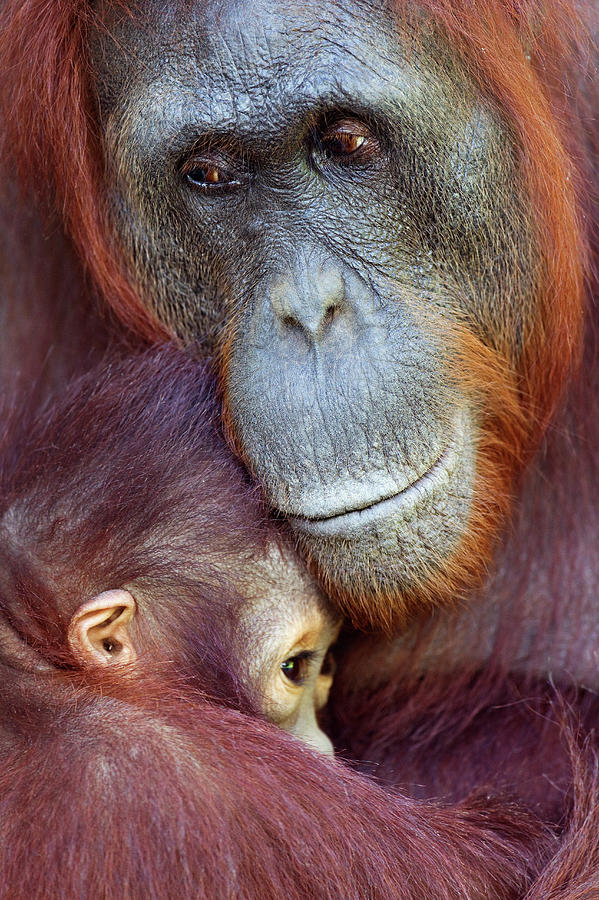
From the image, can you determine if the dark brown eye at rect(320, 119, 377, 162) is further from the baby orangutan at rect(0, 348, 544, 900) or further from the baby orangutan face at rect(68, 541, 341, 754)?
the baby orangutan face at rect(68, 541, 341, 754)

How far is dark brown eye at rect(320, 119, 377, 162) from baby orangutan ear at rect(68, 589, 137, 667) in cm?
78

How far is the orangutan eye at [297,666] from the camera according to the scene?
202 cm

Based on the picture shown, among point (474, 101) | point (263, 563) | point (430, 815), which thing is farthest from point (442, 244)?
point (430, 815)

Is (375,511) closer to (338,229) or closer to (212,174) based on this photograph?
(338,229)

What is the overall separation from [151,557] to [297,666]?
38 centimetres

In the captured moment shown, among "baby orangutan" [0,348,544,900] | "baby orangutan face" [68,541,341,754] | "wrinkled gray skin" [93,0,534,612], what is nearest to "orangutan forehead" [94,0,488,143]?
"wrinkled gray skin" [93,0,534,612]

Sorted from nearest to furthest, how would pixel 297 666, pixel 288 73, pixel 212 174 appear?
pixel 288 73 < pixel 212 174 < pixel 297 666

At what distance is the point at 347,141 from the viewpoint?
1.78 metres

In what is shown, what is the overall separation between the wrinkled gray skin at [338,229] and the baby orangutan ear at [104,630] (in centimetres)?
30

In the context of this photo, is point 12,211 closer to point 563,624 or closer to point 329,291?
point 329,291

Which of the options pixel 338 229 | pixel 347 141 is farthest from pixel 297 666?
pixel 347 141

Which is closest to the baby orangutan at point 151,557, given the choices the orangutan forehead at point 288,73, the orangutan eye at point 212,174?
the orangutan eye at point 212,174

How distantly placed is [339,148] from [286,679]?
0.91 metres

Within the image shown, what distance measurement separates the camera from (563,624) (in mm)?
2318
